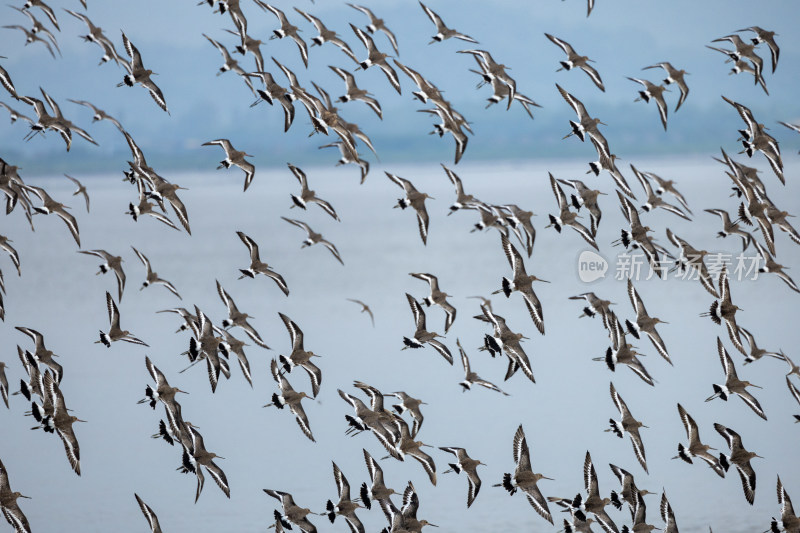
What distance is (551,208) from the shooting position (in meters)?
38.1

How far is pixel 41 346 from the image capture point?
12.0m

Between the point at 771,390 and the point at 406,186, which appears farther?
the point at 771,390

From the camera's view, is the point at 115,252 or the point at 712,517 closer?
the point at 712,517

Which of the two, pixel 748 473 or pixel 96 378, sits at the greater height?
pixel 96 378

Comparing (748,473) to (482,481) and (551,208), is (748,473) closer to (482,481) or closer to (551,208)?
(482,481)

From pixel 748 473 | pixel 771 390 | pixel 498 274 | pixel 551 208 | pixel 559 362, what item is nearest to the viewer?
pixel 748 473

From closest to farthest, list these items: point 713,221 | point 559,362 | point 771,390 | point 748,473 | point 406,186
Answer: point 748,473
point 406,186
point 771,390
point 559,362
point 713,221

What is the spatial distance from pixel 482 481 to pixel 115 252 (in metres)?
18.6

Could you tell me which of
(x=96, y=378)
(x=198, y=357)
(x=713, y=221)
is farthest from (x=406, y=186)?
(x=713, y=221)

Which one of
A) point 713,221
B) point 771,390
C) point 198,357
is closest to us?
point 198,357

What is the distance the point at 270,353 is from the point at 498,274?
9.08 metres

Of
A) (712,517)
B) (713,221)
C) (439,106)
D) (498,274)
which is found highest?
(713,221)

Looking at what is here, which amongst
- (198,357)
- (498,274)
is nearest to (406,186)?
(198,357)

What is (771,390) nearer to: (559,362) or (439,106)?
(559,362)
